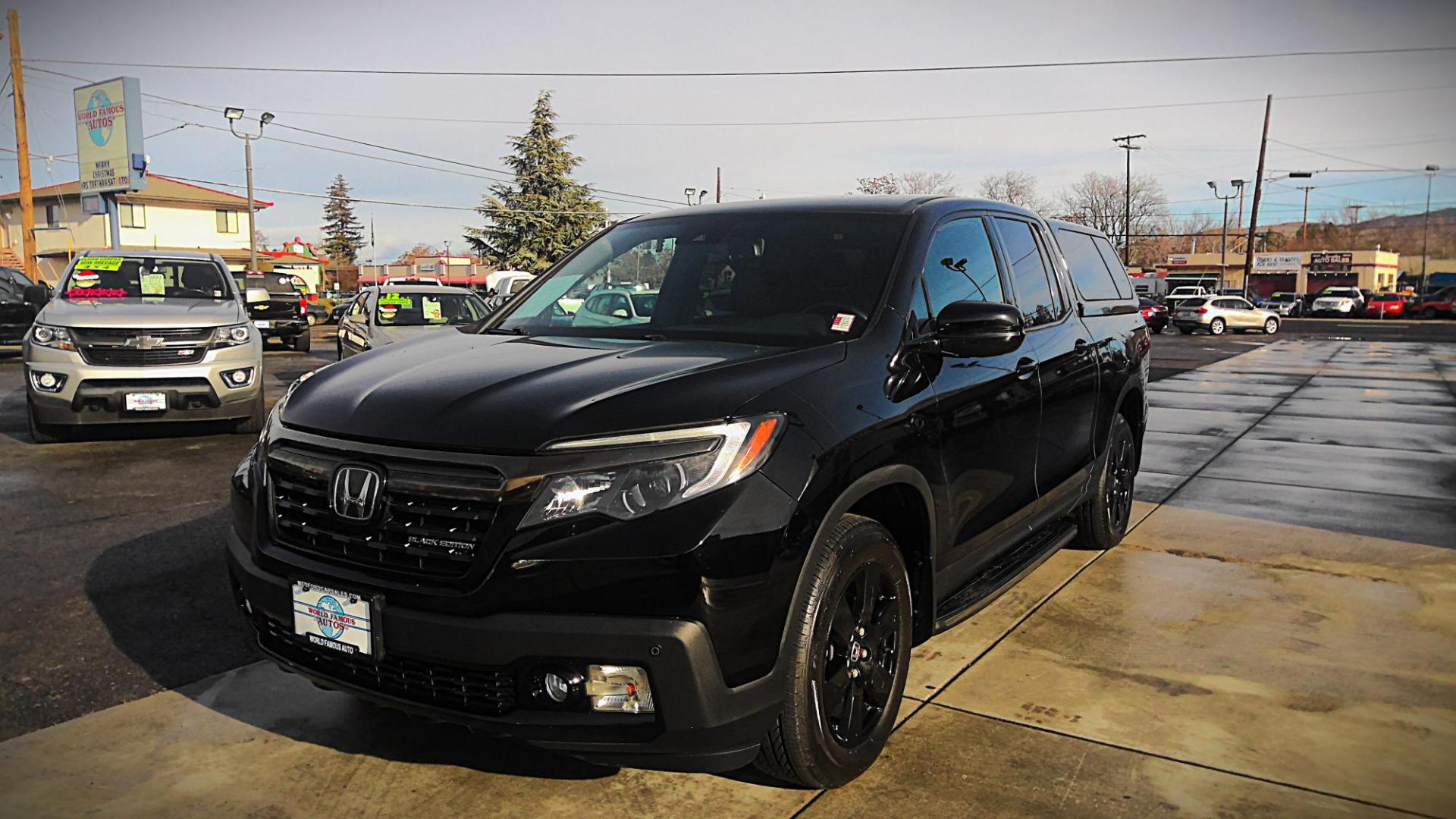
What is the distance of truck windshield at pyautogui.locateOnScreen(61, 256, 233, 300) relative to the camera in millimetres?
10156

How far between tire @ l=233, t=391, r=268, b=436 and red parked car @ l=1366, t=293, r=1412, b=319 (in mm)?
58763

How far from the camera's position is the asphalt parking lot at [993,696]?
3.17 metres

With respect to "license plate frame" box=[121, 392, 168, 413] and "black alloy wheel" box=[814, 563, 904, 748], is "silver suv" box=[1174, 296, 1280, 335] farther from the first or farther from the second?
"black alloy wheel" box=[814, 563, 904, 748]

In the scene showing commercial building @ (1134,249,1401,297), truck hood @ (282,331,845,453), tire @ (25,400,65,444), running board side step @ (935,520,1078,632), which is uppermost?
commercial building @ (1134,249,1401,297)

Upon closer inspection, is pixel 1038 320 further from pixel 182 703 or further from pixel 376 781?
pixel 182 703

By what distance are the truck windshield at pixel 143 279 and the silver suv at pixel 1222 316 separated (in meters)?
37.3

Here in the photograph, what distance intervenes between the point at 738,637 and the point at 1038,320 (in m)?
2.67

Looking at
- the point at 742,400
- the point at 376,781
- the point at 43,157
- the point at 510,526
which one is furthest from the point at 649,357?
the point at 43,157

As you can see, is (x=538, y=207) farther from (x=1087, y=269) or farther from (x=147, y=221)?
(x=1087, y=269)

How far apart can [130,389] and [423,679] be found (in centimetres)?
766

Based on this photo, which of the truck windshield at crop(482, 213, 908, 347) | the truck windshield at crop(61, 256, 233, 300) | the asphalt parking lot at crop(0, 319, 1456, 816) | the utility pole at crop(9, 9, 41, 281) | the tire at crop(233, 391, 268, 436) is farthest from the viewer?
the utility pole at crop(9, 9, 41, 281)

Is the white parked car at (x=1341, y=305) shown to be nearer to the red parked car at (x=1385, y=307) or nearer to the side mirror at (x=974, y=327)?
the red parked car at (x=1385, y=307)

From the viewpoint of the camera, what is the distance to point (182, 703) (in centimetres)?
382

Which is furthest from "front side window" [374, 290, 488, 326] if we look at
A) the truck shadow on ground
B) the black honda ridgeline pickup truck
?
the black honda ridgeline pickup truck
